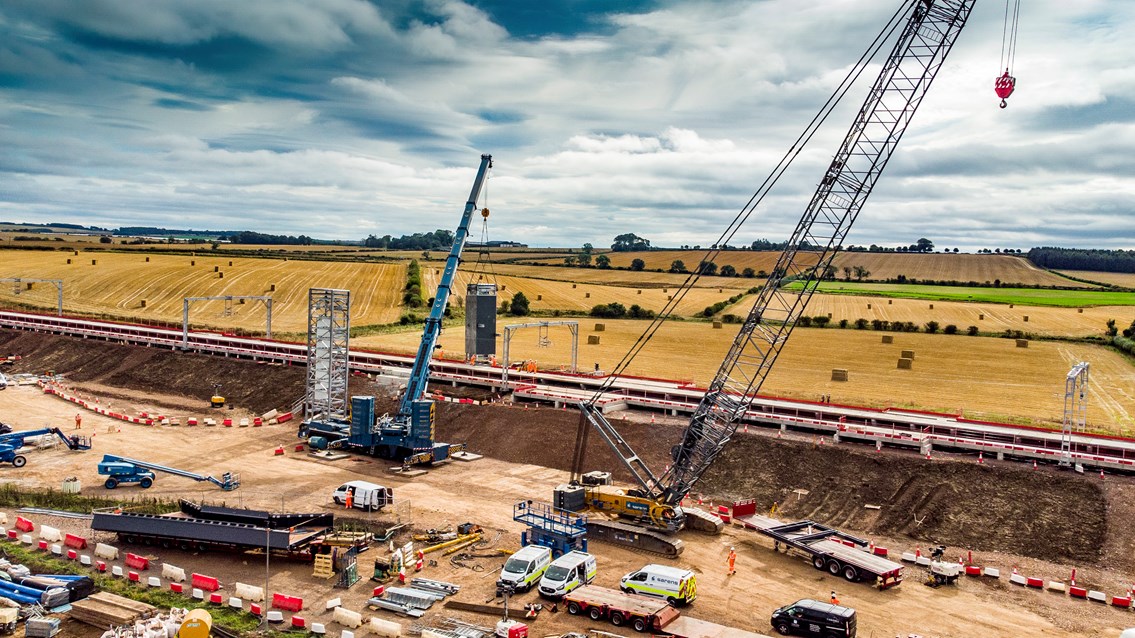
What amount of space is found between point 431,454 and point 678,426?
48.2ft

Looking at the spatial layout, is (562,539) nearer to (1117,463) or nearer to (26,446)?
(1117,463)

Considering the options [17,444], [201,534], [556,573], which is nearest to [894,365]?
[556,573]

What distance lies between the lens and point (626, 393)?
56969 mm

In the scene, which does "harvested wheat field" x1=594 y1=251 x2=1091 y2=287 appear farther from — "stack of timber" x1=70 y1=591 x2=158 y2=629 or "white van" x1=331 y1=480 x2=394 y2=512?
"stack of timber" x1=70 y1=591 x2=158 y2=629

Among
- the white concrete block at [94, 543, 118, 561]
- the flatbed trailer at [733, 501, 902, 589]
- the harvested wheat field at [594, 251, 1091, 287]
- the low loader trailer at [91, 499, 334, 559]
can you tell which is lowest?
the white concrete block at [94, 543, 118, 561]

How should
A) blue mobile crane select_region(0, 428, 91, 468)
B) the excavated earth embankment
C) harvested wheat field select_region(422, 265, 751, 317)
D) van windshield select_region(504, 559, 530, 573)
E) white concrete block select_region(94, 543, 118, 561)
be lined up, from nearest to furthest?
van windshield select_region(504, 559, 530, 573)
white concrete block select_region(94, 543, 118, 561)
the excavated earth embankment
blue mobile crane select_region(0, 428, 91, 468)
harvested wheat field select_region(422, 265, 751, 317)

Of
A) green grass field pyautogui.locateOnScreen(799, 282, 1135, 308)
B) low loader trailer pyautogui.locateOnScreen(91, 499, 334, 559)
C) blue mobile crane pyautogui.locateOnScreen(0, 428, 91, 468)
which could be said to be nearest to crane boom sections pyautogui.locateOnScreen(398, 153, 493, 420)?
low loader trailer pyautogui.locateOnScreen(91, 499, 334, 559)

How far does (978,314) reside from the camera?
10500 centimetres

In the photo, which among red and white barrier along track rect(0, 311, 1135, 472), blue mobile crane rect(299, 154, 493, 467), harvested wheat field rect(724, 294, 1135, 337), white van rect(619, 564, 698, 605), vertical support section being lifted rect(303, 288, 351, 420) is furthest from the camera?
harvested wheat field rect(724, 294, 1135, 337)

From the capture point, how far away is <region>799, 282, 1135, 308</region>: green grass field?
120875mm

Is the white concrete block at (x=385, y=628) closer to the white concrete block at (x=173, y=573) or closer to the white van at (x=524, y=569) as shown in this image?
the white van at (x=524, y=569)

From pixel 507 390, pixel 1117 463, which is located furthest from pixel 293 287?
pixel 1117 463

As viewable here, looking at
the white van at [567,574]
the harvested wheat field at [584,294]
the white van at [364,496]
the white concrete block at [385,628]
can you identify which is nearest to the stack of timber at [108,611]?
the white concrete block at [385,628]

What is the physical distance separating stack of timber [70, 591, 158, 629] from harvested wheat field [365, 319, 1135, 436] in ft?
144
